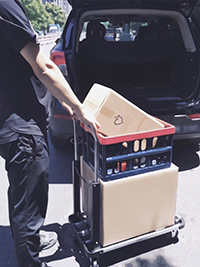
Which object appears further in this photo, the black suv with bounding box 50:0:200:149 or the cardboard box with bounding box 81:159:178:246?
the black suv with bounding box 50:0:200:149

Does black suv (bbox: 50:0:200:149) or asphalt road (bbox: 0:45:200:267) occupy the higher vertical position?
black suv (bbox: 50:0:200:149)

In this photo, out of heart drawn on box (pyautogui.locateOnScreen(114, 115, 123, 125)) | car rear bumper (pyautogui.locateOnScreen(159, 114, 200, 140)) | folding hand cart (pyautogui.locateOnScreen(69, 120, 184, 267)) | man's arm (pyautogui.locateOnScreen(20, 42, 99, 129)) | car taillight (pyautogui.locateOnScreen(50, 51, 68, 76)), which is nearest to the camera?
man's arm (pyautogui.locateOnScreen(20, 42, 99, 129))

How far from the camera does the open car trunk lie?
10.9 feet

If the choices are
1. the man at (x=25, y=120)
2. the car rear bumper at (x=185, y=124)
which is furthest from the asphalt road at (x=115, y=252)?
the car rear bumper at (x=185, y=124)

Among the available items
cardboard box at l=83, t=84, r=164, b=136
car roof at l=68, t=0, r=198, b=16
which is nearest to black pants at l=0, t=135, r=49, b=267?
cardboard box at l=83, t=84, r=164, b=136

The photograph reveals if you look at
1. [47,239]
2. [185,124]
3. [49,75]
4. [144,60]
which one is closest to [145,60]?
[144,60]

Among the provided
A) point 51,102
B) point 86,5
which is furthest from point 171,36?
point 51,102

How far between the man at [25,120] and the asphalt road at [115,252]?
357 millimetres

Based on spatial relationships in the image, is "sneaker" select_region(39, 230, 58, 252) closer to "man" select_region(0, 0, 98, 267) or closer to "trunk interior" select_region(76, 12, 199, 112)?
"man" select_region(0, 0, 98, 267)

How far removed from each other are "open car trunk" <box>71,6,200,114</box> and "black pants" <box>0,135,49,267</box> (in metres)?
1.35

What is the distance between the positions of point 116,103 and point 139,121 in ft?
0.64

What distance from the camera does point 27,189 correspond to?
177cm

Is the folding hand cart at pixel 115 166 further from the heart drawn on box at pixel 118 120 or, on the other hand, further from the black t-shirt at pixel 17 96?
the black t-shirt at pixel 17 96

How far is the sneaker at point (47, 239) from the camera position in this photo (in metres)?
2.26
